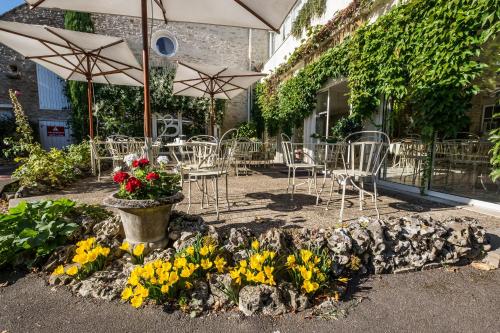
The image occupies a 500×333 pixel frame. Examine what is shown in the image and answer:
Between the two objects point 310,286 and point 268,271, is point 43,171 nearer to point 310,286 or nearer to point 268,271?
point 268,271

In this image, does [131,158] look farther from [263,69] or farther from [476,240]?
[263,69]

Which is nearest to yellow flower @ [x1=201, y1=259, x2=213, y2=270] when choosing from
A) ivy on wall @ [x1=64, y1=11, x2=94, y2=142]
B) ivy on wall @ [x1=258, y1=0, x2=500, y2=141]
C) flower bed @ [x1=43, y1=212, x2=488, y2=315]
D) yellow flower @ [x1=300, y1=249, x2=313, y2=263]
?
flower bed @ [x1=43, y1=212, x2=488, y2=315]

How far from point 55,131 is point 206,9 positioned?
10.4 meters

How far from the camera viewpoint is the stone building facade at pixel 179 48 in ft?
32.2

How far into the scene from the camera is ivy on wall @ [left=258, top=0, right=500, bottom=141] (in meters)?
3.11

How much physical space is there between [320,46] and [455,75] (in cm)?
381

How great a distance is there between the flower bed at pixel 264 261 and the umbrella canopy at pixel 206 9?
225 centimetres

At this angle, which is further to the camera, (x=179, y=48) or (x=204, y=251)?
(x=179, y=48)

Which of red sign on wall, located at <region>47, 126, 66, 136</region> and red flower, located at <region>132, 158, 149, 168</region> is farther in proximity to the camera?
red sign on wall, located at <region>47, 126, 66, 136</region>

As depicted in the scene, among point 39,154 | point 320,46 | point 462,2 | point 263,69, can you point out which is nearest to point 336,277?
point 462,2

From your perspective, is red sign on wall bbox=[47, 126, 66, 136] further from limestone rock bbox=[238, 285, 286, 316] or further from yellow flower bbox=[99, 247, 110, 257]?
limestone rock bbox=[238, 285, 286, 316]

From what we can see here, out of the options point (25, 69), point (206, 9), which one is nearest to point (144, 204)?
point (206, 9)

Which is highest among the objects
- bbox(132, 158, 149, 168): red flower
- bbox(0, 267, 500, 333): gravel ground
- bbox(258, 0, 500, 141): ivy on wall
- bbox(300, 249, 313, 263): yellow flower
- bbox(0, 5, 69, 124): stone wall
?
bbox(0, 5, 69, 124): stone wall

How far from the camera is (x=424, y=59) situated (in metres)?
3.62
